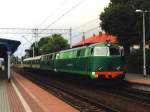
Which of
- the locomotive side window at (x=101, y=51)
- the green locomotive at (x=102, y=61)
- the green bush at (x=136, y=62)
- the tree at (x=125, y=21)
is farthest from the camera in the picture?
the tree at (x=125, y=21)

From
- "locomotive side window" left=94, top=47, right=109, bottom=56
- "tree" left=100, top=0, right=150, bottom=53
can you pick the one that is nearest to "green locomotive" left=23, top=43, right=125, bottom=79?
"locomotive side window" left=94, top=47, right=109, bottom=56

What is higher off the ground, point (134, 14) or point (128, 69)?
point (134, 14)

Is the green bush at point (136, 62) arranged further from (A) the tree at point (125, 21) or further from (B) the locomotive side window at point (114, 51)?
(B) the locomotive side window at point (114, 51)

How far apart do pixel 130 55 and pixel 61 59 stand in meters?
10.5

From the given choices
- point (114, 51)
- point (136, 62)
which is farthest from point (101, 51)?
point (136, 62)

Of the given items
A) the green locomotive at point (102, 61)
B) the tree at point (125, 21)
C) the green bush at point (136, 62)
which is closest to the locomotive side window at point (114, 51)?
the green locomotive at point (102, 61)

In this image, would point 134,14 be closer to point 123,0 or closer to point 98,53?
point 123,0

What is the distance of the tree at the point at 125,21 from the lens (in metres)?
49.7

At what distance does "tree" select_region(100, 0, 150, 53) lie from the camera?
4972 centimetres

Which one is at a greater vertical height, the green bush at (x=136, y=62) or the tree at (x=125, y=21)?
the tree at (x=125, y=21)

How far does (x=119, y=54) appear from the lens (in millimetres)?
29188

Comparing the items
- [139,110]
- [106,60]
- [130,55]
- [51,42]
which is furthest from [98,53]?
[51,42]

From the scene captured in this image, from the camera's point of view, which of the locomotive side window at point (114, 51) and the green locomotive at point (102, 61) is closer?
the green locomotive at point (102, 61)

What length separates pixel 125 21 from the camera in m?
51.7
